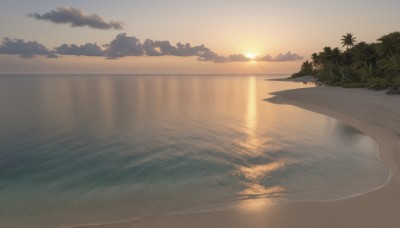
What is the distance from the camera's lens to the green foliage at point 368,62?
52.1 metres

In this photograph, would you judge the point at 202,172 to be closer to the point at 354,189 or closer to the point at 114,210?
the point at 114,210

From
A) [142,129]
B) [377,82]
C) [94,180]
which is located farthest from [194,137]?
[377,82]

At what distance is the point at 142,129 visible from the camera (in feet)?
97.8

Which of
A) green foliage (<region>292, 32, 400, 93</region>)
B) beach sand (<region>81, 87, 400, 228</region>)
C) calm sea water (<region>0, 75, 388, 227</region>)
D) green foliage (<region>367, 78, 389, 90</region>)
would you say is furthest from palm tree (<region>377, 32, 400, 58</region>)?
beach sand (<region>81, 87, 400, 228</region>)

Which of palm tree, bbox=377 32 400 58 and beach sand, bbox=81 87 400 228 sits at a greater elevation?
palm tree, bbox=377 32 400 58

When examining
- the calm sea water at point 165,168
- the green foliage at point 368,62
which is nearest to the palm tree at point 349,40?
the green foliage at point 368,62

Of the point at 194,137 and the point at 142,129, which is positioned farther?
the point at 142,129

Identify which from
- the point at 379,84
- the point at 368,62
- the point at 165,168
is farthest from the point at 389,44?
the point at 165,168

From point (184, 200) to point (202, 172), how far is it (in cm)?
391

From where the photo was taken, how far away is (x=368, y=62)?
6994 cm

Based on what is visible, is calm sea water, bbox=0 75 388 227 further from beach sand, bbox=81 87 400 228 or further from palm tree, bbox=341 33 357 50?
palm tree, bbox=341 33 357 50

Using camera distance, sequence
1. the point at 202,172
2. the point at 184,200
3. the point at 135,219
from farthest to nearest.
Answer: the point at 202,172
the point at 184,200
the point at 135,219

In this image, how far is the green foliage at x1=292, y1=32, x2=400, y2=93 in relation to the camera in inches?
2052

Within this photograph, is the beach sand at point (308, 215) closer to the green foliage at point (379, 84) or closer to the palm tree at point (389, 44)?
the green foliage at point (379, 84)
